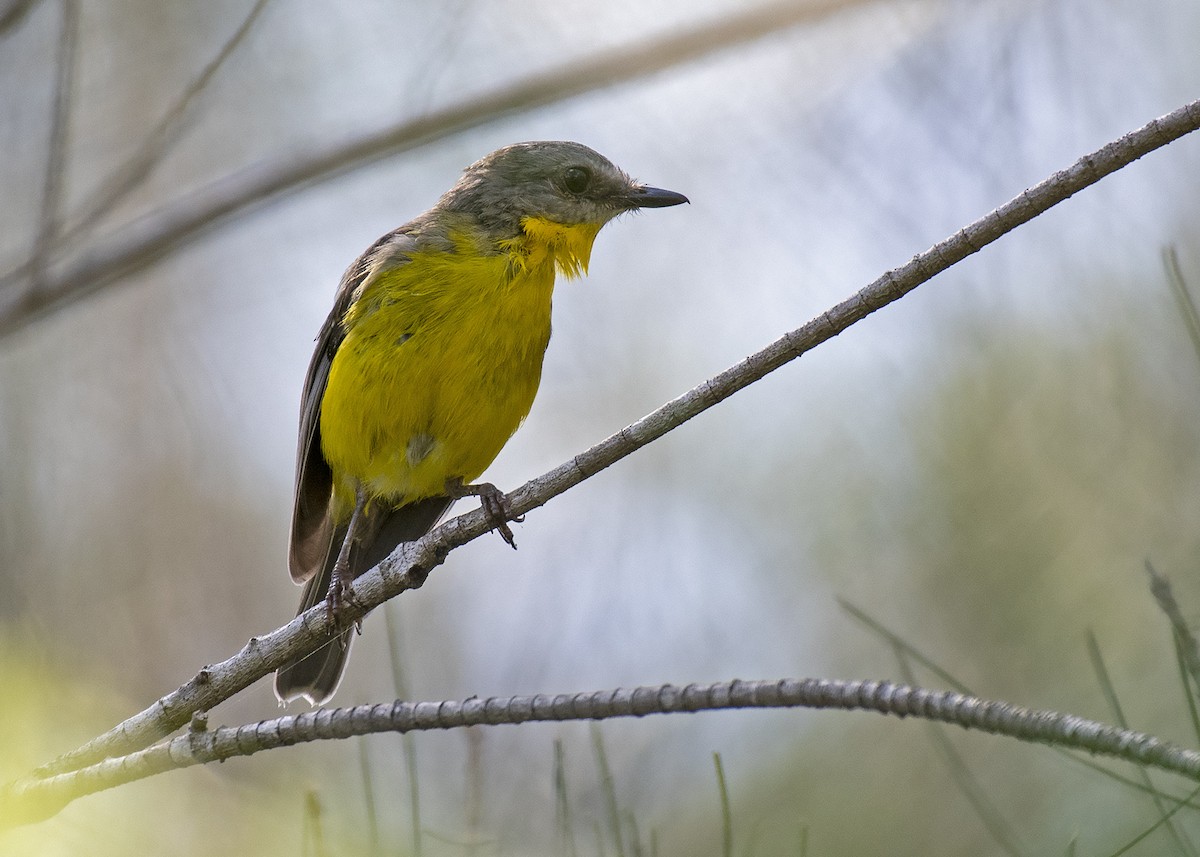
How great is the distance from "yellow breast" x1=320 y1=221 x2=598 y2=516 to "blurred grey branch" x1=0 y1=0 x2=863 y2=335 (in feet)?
2.10

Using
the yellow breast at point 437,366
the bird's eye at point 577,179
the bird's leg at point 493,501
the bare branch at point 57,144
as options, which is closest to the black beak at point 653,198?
the bird's eye at point 577,179

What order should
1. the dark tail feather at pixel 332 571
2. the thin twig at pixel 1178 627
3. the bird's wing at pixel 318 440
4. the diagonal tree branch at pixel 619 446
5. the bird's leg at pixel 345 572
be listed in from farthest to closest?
the dark tail feather at pixel 332 571
the bird's wing at pixel 318 440
the bird's leg at pixel 345 572
the diagonal tree branch at pixel 619 446
the thin twig at pixel 1178 627

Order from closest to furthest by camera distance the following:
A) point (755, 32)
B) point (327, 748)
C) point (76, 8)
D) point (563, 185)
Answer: point (76, 8)
point (563, 185)
point (755, 32)
point (327, 748)

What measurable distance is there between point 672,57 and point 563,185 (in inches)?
31.8

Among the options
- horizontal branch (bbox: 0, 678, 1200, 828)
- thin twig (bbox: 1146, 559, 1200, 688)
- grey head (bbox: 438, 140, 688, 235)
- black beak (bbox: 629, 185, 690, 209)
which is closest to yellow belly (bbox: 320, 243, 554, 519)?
grey head (bbox: 438, 140, 688, 235)

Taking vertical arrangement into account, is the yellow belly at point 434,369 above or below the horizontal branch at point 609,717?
above

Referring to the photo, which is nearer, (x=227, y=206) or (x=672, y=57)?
(x=227, y=206)

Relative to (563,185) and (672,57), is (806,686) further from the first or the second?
(672,57)

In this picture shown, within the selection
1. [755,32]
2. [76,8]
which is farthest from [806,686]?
[755,32]

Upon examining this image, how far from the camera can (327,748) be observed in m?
6.30

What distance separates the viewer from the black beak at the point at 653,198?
5.55 metres

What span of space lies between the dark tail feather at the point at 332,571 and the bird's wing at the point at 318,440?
0.22ft

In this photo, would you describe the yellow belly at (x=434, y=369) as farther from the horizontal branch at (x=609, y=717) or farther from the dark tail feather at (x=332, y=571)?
the horizontal branch at (x=609, y=717)

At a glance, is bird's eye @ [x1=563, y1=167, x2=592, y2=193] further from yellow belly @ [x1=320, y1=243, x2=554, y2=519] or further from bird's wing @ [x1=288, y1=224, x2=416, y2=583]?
bird's wing @ [x1=288, y1=224, x2=416, y2=583]
